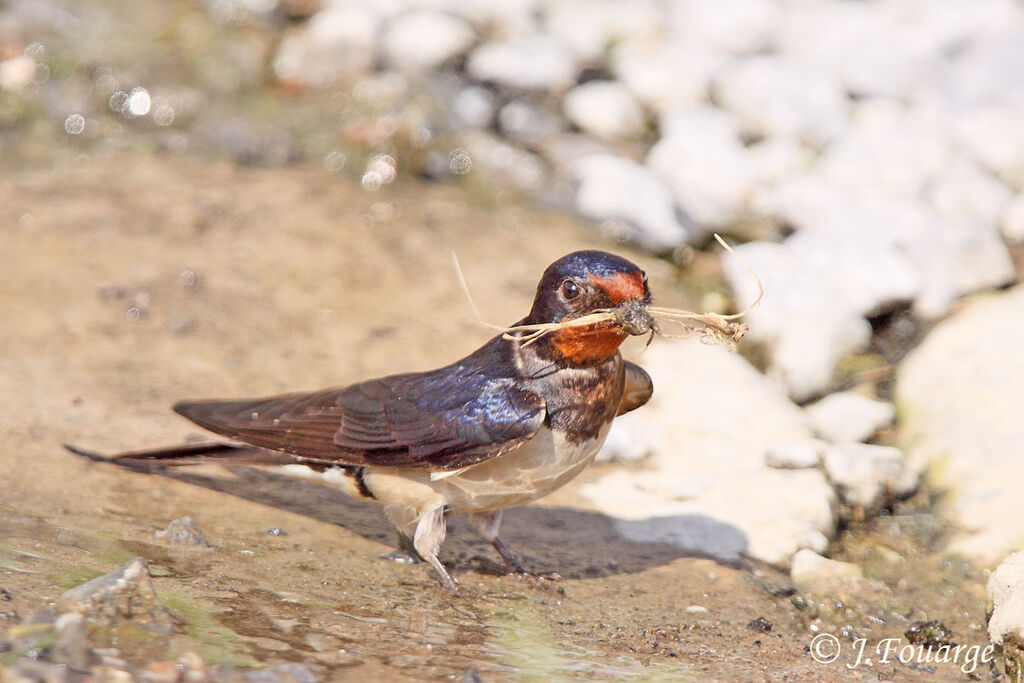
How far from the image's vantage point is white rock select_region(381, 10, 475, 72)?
795cm

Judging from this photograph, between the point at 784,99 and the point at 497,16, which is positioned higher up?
the point at 497,16

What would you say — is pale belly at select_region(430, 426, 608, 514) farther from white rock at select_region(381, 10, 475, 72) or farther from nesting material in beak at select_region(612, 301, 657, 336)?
white rock at select_region(381, 10, 475, 72)

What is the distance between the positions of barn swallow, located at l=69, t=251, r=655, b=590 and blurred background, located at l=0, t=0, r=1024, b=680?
0.28 meters

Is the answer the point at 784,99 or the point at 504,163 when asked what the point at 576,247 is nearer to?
the point at 504,163

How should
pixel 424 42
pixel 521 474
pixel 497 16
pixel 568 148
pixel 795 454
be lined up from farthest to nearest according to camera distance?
1. pixel 497 16
2. pixel 424 42
3. pixel 568 148
4. pixel 795 454
5. pixel 521 474

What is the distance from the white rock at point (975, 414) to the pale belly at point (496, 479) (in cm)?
169

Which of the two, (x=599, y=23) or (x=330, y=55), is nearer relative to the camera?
(x=330, y=55)

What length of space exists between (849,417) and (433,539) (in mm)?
2265

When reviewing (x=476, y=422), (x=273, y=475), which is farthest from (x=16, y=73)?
(x=476, y=422)

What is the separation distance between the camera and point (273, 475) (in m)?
4.87

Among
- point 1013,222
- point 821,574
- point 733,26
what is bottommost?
point 821,574

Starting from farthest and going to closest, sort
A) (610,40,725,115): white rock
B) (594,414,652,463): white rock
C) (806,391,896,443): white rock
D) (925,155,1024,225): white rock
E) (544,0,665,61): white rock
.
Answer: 1. (544,0,665,61): white rock
2. (610,40,725,115): white rock
3. (925,155,1024,225): white rock
4. (806,391,896,443): white rock
5. (594,414,652,463): white rock

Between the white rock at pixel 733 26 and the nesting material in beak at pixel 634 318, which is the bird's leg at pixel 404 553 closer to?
the nesting material in beak at pixel 634 318

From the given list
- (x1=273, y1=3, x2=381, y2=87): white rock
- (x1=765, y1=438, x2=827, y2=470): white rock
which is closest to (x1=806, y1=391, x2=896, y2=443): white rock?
(x1=765, y1=438, x2=827, y2=470): white rock
